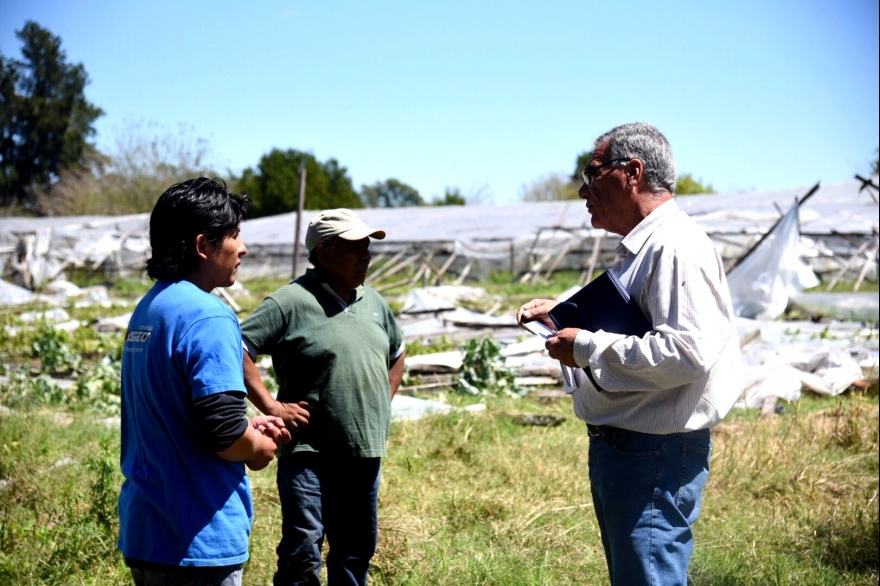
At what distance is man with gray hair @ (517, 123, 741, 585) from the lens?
8.18ft

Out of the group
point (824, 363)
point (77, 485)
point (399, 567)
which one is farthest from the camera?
point (824, 363)

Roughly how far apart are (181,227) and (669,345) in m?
1.51

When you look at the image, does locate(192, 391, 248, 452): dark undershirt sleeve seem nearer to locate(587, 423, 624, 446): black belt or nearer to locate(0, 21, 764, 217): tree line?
locate(587, 423, 624, 446): black belt

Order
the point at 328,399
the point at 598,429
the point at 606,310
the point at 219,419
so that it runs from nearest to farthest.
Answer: the point at 219,419 < the point at 606,310 < the point at 598,429 < the point at 328,399

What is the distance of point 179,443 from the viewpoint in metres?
2.37

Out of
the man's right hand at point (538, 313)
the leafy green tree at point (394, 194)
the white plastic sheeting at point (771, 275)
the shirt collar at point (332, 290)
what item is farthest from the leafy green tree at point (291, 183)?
the man's right hand at point (538, 313)

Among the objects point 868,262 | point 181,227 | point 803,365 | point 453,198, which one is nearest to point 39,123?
point 453,198

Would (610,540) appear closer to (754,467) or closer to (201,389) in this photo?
(201,389)

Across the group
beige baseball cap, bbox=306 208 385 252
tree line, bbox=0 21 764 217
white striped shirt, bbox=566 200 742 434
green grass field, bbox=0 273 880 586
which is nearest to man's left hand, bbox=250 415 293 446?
white striped shirt, bbox=566 200 742 434

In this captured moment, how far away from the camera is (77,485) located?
5160 millimetres

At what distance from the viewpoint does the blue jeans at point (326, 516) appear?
340cm

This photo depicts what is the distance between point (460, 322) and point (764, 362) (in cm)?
533

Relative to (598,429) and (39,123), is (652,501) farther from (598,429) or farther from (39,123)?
(39,123)

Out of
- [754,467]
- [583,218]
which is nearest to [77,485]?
[754,467]
